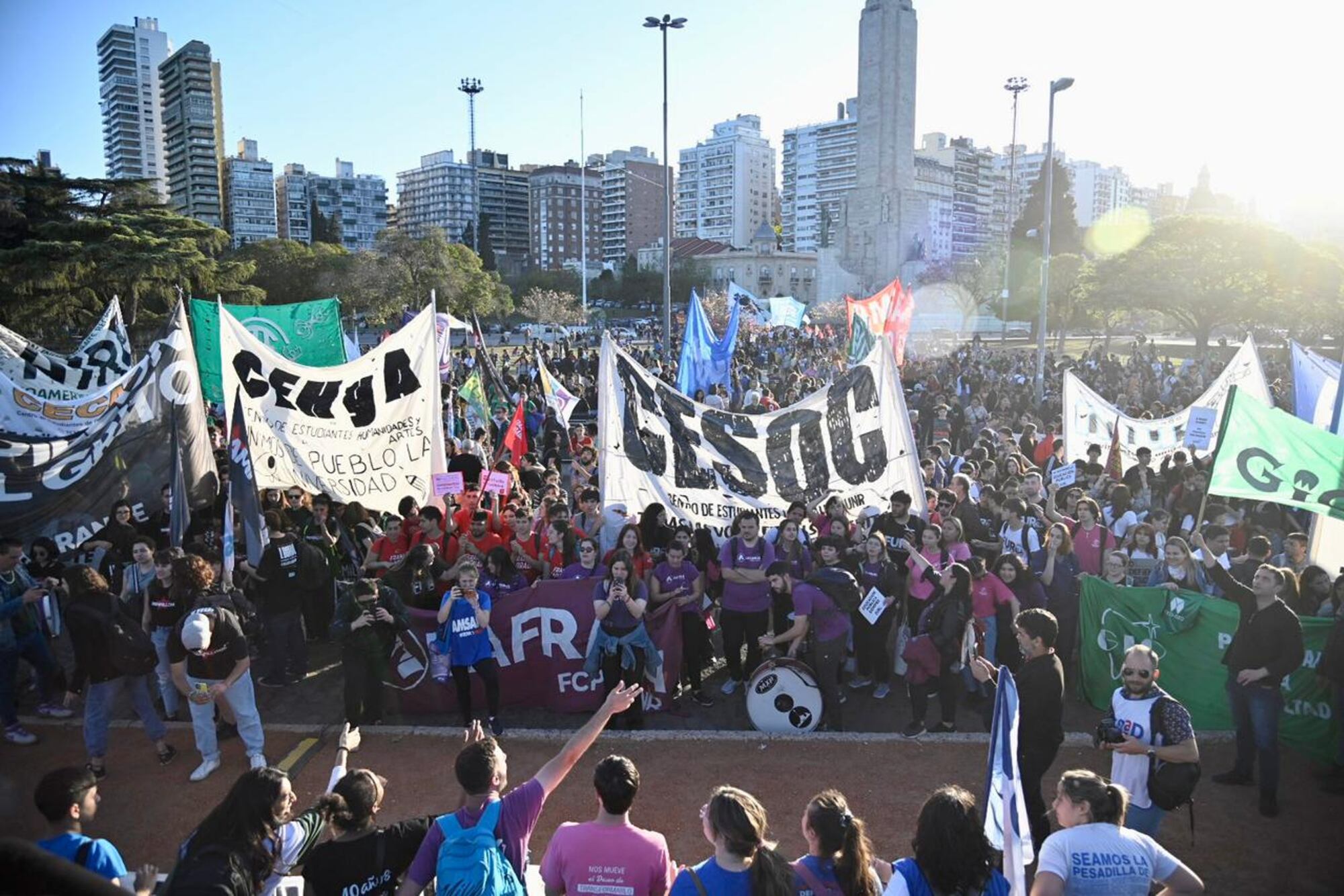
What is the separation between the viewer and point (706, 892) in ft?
11.5

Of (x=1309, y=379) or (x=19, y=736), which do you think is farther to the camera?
(x=1309, y=379)

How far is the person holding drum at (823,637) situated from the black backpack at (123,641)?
4709 mm

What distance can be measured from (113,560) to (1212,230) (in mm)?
50896

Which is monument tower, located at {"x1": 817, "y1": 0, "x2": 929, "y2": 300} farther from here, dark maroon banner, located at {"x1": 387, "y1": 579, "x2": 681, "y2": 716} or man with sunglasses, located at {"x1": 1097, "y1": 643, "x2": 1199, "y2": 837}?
man with sunglasses, located at {"x1": 1097, "y1": 643, "x2": 1199, "y2": 837}

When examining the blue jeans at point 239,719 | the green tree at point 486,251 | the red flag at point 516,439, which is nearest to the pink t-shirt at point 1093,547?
the blue jeans at point 239,719

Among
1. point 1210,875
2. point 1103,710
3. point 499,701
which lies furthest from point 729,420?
point 1210,875

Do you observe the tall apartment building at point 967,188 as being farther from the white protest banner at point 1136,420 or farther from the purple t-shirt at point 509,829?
the purple t-shirt at point 509,829

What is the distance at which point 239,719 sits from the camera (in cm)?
681

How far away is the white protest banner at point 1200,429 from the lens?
11.2 metres

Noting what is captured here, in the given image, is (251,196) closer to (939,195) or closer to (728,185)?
(728,185)

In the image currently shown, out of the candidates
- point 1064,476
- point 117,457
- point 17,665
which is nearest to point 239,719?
point 17,665

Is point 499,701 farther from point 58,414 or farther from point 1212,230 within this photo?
point 1212,230

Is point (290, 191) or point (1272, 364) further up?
point (290, 191)

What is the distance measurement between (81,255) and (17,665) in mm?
31637
